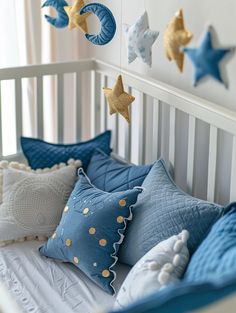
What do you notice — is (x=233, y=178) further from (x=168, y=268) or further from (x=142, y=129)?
(x=142, y=129)

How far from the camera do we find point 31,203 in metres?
2.33

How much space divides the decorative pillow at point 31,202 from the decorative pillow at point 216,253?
68 cm

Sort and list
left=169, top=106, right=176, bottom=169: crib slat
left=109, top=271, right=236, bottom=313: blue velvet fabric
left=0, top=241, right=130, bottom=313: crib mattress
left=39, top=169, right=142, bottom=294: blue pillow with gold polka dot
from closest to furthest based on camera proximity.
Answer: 1. left=109, top=271, right=236, bottom=313: blue velvet fabric
2. left=0, top=241, right=130, bottom=313: crib mattress
3. left=39, top=169, right=142, bottom=294: blue pillow with gold polka dot
4. left=169, top=106, right=176, bottom=169: crib slat

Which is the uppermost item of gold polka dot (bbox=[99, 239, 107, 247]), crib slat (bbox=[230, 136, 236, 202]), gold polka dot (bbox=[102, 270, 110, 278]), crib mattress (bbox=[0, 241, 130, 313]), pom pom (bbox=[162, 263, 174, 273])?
crib slat (bbox=[230, 136, 236, 202])

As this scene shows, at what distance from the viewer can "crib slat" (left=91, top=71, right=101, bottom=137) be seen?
2727 mm

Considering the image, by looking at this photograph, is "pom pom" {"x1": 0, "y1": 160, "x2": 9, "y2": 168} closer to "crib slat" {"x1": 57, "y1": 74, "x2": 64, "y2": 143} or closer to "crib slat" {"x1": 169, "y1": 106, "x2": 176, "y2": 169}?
"crib slat" {"x1": 57, "y1": 74, "x2": 64, "y2": 143}

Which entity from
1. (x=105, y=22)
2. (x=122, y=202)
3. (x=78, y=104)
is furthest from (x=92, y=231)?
(x=78, y=104)

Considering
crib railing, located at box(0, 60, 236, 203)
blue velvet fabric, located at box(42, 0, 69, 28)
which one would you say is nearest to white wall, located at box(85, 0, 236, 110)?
crib railing, located at box(0, 60, 236, 203)

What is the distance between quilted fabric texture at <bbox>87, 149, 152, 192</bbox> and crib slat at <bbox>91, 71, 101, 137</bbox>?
28cm

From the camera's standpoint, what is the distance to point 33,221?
2314mm

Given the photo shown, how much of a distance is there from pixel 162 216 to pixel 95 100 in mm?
845

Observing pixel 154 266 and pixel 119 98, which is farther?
pixel 119 98

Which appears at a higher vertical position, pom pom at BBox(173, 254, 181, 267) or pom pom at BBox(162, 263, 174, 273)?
pom pom at BBox(173, 254, 181, 267)

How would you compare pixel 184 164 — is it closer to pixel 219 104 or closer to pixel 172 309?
pixel 219 104
